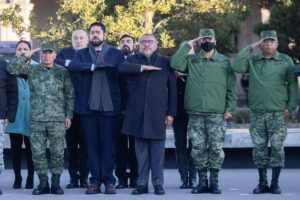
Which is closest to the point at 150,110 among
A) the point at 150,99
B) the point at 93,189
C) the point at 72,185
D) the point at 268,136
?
the point at 150,99

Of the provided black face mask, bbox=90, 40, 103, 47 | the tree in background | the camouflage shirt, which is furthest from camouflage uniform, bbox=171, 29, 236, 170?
the tree in background

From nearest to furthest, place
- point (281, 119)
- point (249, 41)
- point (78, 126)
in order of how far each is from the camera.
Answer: point (281, 119)
point (78, 126)
point (249, 41)

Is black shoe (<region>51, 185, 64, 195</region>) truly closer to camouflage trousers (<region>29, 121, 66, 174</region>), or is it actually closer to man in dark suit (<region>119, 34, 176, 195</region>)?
camouflage trousers (<region>29, 121, 66, 174</region>)

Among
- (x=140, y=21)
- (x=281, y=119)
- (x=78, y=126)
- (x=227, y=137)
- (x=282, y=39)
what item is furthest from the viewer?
(x=282, y=39)

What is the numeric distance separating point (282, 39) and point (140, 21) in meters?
4.28

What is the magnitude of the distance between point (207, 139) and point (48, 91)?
2.13 m

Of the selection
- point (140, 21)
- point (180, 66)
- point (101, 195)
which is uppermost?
point (140, 21)

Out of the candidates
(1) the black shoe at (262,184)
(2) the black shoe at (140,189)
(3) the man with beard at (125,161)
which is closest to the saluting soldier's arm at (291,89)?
(1) the black shoe at (262,184)

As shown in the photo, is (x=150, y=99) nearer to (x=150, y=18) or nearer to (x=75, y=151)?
(x=75, y=151)

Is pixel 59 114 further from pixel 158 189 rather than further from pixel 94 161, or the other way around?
pixel 158 189

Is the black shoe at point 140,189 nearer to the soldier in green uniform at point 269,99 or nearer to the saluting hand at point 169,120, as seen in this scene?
the saluting hand at point 169,120

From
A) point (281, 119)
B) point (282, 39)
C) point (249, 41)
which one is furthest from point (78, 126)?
point (249, 41)

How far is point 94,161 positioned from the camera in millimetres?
11797

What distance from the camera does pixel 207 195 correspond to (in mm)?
11586
